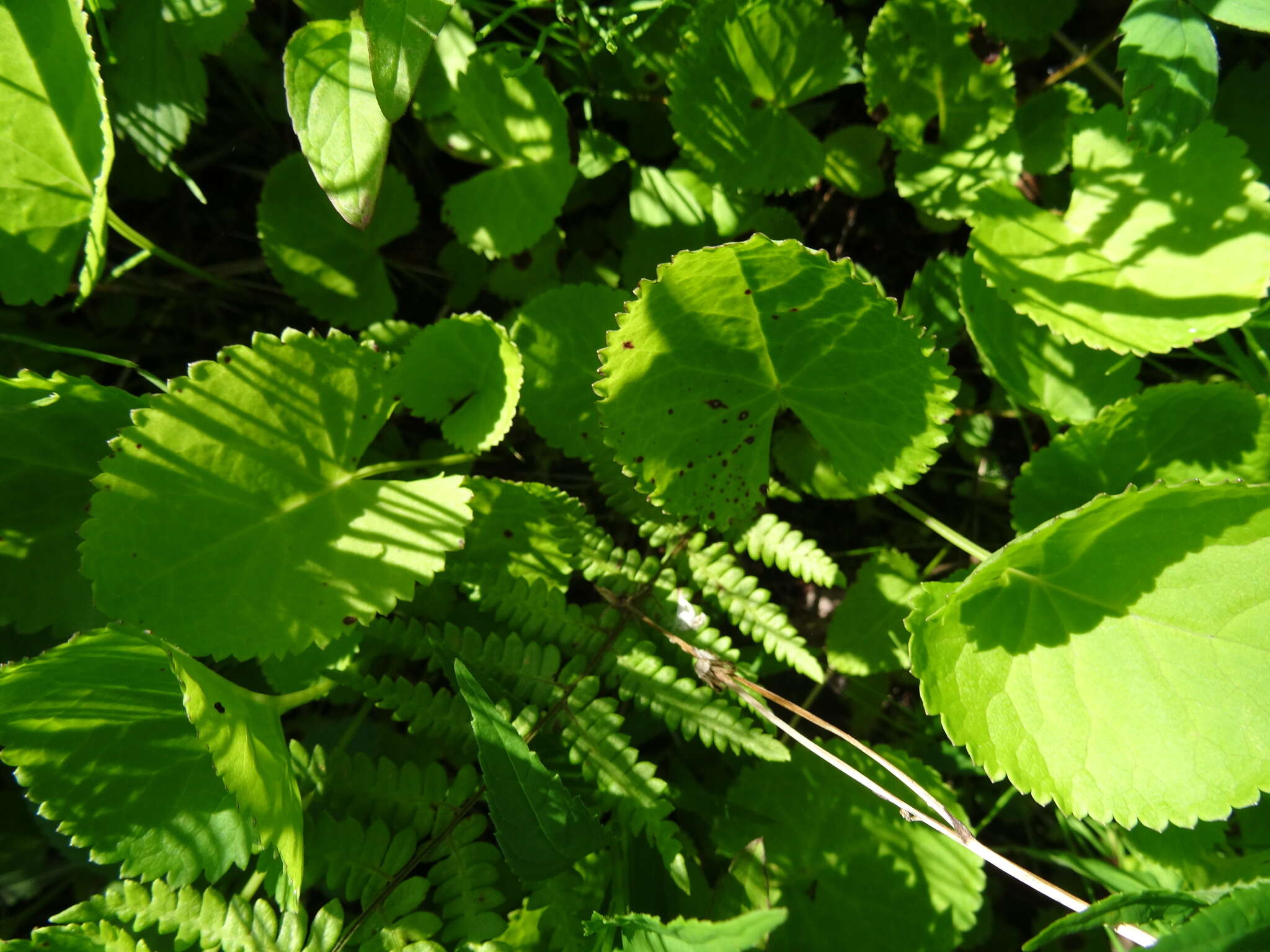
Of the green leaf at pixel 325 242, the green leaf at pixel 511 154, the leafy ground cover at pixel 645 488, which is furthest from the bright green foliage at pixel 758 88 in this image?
the green leaf at pixel 325 242

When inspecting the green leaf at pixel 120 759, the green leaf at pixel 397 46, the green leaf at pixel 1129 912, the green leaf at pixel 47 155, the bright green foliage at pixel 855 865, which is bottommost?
the bright green foliage at pixel 855 865

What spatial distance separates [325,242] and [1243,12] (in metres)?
2.31

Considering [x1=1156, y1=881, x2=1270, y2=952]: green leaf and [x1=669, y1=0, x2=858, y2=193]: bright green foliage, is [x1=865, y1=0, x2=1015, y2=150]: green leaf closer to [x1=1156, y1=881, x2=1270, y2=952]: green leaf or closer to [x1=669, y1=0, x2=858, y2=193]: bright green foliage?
[x1=669, y1=0, x2=858, y2=193]: bright green foliage

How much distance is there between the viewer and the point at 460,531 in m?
1.97

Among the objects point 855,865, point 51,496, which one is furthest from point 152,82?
point 855,865

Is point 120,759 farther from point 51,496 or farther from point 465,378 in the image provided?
point 465,378

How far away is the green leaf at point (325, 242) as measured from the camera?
2465 mm

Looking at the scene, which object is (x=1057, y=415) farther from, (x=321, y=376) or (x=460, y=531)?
(x=321, y=376)

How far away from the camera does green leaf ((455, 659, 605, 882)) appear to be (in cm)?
→ 172

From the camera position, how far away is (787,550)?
2.11 m

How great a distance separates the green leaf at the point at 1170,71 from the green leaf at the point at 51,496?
2.40 metres

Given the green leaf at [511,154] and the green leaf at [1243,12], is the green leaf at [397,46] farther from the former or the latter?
the green leaf at [1243,12]

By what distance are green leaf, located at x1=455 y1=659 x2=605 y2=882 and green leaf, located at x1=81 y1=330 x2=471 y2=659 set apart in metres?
0.36

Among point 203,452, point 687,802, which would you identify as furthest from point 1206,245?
point 203,452
